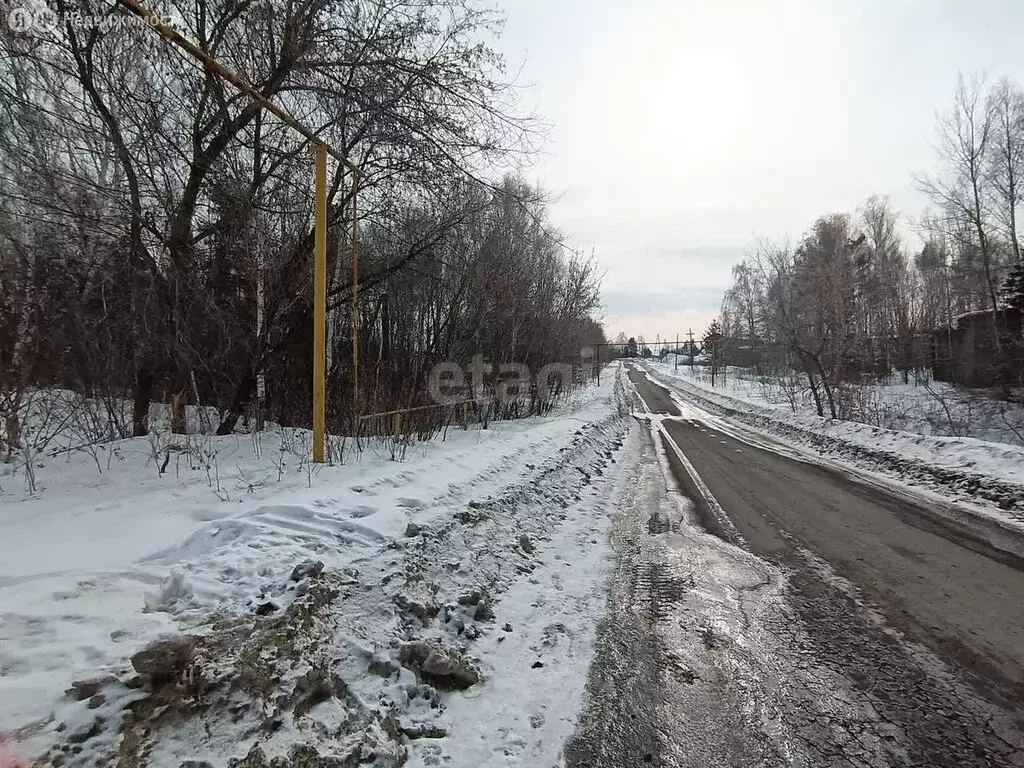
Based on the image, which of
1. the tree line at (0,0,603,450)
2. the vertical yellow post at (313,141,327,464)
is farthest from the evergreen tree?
the vertical yellow post at (313,141,327,464)

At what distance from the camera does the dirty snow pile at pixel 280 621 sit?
7.18 ft

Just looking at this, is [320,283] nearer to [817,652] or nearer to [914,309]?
[817,652]

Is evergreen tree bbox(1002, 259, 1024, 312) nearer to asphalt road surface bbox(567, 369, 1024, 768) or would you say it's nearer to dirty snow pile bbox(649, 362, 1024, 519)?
dirty snow pile bbox(649, 362, 1024, 519)

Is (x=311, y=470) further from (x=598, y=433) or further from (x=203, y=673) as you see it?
(x=598, y=433)

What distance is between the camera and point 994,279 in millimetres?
26016

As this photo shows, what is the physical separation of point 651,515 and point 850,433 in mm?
9727

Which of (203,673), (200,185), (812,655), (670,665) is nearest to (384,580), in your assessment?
(203,673)

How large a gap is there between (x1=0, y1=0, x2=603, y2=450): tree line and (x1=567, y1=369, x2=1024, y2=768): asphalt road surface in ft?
18.0

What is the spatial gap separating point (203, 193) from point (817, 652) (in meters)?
9.54

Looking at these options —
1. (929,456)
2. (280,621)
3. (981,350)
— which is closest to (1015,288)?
(981,350)

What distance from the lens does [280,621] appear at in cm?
291

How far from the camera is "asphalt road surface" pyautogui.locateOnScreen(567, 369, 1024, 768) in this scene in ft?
8.73

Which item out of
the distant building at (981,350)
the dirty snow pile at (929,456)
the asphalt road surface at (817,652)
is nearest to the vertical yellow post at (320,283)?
the asphalt road surface at (817,652)

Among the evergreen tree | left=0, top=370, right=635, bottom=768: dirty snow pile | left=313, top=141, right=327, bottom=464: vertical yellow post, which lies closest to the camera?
left=0, top=370, right=635, bottom=768: dirty snow pile
